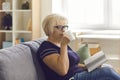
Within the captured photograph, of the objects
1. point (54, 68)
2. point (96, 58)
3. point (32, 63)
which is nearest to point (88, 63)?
point (96, 58)

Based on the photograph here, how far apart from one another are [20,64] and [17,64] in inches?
1.7

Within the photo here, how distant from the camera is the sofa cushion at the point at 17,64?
1424 mm

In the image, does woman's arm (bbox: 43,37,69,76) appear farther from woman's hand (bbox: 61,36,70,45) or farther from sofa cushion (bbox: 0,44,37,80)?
sofa cushion (bbox: 0,44,37,80)

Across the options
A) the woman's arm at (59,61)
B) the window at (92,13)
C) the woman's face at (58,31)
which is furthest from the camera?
the window at (92,13)

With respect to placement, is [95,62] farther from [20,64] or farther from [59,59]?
[20,64]

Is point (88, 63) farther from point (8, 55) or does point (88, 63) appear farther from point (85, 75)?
point (8, 55)

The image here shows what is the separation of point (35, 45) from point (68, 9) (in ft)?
7.11

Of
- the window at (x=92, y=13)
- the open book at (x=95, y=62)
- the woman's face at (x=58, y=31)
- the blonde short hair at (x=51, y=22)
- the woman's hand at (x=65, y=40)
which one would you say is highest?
the window at (x=92, y=13)

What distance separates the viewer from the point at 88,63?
6.87ft

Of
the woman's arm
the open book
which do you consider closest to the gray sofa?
the woman's arm

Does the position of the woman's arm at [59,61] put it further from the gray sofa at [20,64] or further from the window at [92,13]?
the window at [92,13]

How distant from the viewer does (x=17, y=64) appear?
1.55 meters

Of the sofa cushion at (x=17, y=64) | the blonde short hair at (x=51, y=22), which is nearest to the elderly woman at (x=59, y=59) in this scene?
the blonde short hair at (x=51, y=22)

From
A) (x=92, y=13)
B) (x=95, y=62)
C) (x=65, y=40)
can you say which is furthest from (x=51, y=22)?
(x=92, y=13)
